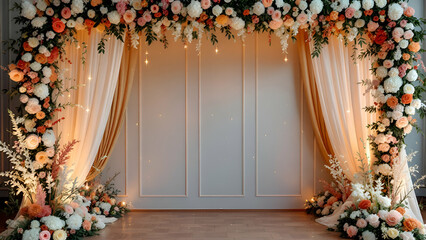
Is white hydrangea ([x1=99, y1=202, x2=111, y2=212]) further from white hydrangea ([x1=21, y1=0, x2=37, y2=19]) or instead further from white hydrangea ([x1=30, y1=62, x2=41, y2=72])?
white hydrangea ([x1=21, y1=0, x2=37, y2=19])

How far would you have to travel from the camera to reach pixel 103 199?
5602 millimetres

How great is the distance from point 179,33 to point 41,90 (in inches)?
64.8

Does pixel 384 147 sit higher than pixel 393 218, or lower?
higher

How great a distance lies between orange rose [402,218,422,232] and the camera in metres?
4.39

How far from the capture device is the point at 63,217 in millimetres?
4656

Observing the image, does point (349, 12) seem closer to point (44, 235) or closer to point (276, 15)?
point (276, 15)

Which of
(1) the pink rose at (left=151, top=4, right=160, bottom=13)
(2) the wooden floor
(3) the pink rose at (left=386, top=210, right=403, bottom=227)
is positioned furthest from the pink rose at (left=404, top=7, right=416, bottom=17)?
(1) the pink rose at (left=151, top=4, right=160, bottom=13)

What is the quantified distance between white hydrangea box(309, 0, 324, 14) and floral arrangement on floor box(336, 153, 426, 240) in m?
1.83

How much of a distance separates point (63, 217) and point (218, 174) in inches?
85.9

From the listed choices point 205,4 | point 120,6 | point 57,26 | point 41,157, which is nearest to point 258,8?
point 205,4

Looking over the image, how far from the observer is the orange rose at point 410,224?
4.39m

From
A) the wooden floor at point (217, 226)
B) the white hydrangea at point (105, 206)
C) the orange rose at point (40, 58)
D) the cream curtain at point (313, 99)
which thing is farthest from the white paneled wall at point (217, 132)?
the orange rose at point (40, 58)

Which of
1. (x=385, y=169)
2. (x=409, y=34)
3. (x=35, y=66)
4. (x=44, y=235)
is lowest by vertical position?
(x=44, y=235)

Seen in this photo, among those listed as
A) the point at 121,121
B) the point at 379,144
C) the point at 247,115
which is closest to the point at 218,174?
the point at 247,115
